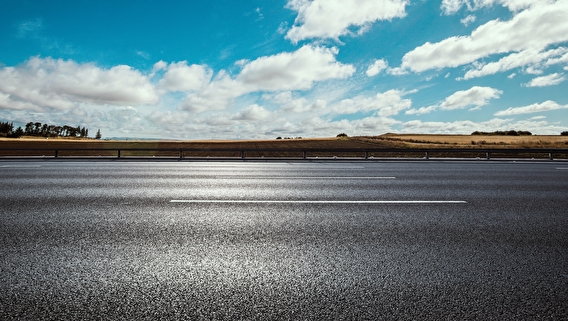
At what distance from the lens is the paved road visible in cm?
272

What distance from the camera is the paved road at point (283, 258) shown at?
8.94 feet

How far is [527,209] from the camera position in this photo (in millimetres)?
6465

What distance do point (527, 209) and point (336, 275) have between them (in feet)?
18.2

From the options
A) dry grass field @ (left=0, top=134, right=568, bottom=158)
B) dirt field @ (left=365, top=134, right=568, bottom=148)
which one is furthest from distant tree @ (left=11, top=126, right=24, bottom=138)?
dirt field @ (left=365, top=134, right=568, bottom=148)

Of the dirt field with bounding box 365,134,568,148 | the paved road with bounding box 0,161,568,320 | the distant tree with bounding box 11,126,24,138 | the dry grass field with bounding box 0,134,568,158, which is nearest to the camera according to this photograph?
the paved road with bounding box 0,161,568,320

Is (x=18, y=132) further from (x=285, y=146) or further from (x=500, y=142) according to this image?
(x=500, y=142)

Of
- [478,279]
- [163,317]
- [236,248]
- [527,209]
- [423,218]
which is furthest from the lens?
[527,209]

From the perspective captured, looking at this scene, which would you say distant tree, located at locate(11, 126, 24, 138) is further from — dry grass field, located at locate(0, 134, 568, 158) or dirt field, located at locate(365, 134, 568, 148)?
dirt field, located at locate(365, 134, 568, 148)

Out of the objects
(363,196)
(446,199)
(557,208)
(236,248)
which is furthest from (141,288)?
(557,208)

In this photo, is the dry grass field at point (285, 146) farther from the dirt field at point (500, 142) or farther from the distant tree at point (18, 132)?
the distant tree at point (18, 132)

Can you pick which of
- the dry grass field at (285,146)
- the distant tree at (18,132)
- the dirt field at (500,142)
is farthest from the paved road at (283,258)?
the distant tree at (18,132)

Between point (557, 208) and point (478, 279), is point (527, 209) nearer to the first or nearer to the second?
point (557, 208)

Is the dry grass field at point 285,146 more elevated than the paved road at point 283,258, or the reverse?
the dry grass field at point 285,146

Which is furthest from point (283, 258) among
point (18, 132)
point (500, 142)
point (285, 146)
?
point (18, 132)
